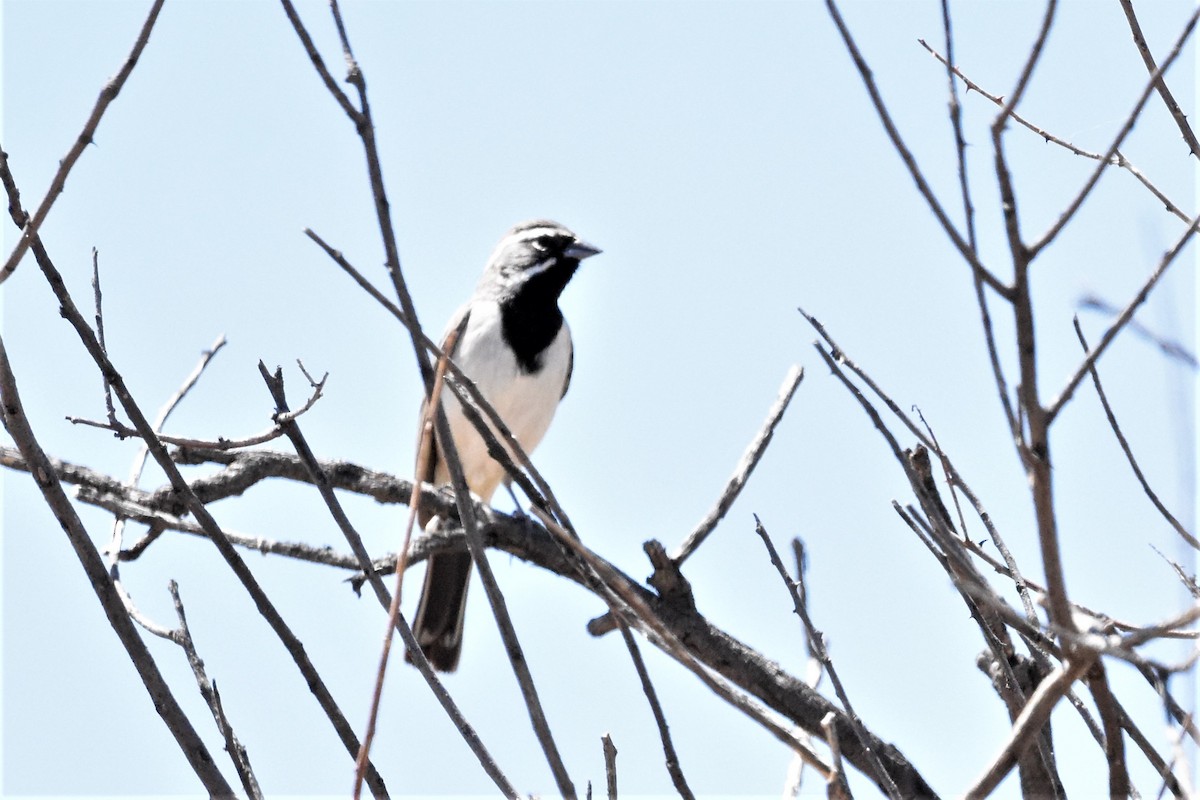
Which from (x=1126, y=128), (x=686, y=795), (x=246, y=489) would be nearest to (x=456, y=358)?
(x=246, y=489)

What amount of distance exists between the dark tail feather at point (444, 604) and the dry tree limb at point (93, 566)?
13.3 feet

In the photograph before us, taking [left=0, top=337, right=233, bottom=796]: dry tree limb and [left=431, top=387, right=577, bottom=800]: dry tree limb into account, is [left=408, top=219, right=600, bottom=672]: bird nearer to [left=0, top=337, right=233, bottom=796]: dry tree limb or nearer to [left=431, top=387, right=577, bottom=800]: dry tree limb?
[left=0, top=337, right=233, bottom=796]: dry tree limb

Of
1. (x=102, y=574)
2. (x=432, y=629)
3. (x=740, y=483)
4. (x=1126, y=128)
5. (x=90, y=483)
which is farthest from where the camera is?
(x=432, y=629)

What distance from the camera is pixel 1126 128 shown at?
6.81ft

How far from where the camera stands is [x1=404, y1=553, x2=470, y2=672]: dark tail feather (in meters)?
7.02

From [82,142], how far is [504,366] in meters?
4.75

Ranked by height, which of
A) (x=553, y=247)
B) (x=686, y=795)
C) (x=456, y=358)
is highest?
(x=553, y=247)

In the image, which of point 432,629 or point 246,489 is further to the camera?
point 432,629

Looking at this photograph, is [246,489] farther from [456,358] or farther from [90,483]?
[456,358]

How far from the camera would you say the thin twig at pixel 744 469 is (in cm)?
357

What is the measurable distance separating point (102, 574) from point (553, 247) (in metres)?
5.45

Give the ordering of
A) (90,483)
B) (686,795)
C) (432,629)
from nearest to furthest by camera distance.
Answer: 1. (686,795)
2. (90,483)
3. (432,629)

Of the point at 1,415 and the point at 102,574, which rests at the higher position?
the point at 1,415

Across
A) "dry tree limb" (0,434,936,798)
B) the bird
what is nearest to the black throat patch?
the bird
